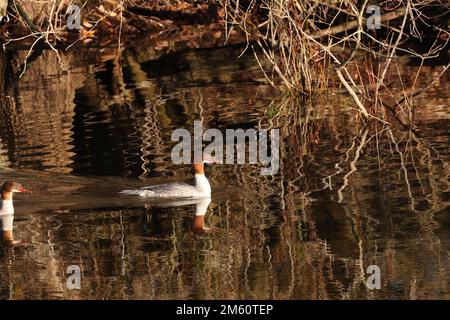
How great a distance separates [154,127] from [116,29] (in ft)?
43.9

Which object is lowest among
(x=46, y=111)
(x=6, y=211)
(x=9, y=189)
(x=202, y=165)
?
(x=6, y=211)

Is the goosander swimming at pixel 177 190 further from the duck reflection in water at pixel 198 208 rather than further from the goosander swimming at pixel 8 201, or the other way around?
the goosander swimming at pixel 8 201

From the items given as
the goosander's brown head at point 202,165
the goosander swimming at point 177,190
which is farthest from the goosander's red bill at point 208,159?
the goosander swimming at point 177,190

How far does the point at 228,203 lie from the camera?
13.7 meters

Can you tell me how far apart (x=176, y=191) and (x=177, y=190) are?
19mm

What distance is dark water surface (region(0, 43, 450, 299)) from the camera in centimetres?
1057

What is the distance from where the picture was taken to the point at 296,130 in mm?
17469

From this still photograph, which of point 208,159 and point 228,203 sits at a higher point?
point 208,159

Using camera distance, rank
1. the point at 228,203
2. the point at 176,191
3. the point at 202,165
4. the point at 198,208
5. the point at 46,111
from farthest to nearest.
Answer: the point at 46,111, the point at 202,165, the point at 176,191, the point at 228,203, the point at 198,208

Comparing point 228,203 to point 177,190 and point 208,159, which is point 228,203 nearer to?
point 177,190

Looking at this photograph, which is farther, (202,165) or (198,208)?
(202,165)

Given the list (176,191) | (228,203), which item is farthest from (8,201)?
(228,203)

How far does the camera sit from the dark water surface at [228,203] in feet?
34.7

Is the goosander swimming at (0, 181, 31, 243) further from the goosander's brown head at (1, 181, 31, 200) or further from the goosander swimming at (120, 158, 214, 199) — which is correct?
the goosander swimming at (120, 158, 214, 199)
